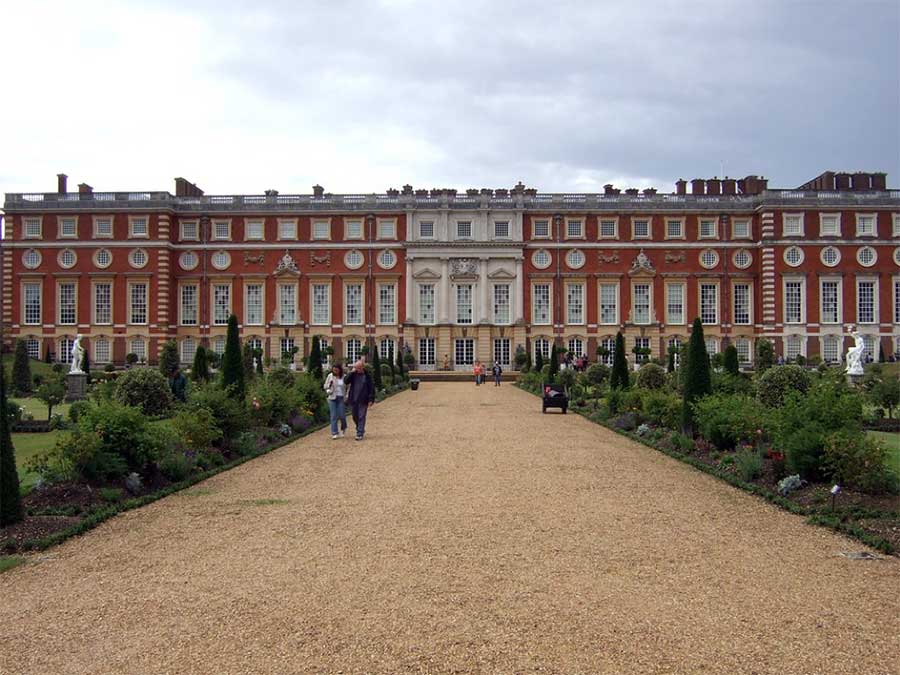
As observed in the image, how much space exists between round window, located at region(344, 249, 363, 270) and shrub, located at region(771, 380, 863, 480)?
38.3 meters

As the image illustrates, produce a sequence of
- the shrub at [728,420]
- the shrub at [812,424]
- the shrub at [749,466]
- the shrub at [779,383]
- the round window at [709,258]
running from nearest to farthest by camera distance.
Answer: the shrub at [812,424], the shrub at [749,466], the shrub at [728,420], the shrub at [779,383], the round window at [709,258]

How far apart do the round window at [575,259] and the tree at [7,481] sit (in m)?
40.7

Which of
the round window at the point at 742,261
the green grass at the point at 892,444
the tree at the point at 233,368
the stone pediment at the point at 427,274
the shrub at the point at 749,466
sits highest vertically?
the round window at the point at 742,261

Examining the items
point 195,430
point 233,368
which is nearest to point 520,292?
point 233,368

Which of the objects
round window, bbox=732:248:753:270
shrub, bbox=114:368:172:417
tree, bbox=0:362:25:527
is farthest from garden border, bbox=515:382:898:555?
round window, bbox=732:248:753:270

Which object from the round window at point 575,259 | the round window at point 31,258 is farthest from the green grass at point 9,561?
the round window at point 31,258

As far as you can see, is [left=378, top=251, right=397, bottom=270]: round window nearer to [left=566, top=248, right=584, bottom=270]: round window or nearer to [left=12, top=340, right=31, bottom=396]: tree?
[left=566, top=248, right=584, bottom=270]: round window

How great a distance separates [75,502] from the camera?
26.0 ft

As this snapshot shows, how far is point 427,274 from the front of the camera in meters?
46.2

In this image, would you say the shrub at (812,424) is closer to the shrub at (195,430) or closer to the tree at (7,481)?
the shrub at (195,430)

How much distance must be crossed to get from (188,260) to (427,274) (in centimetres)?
1362

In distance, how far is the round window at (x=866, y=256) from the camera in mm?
44438

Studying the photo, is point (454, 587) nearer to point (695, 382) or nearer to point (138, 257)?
point (695, 382)

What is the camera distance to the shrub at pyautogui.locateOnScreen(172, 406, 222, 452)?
10695mm
